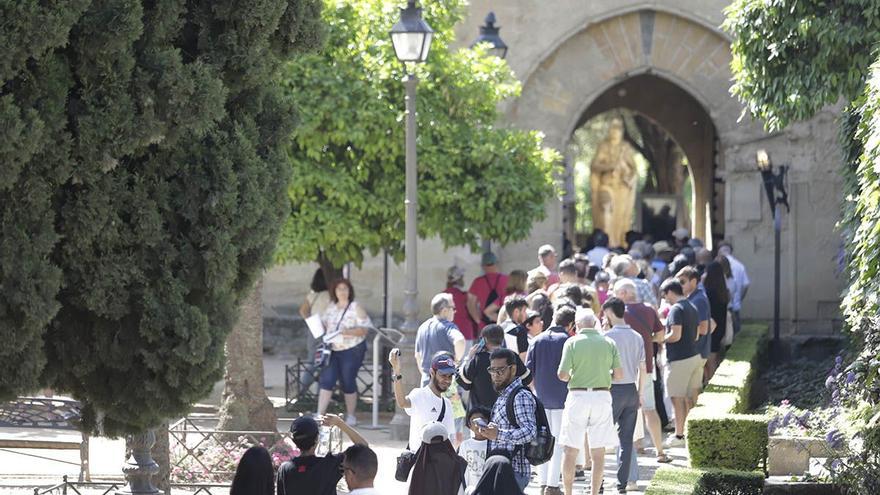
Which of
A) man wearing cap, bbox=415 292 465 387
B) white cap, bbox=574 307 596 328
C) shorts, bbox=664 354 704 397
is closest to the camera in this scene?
white cap, bbox=574 307 596 328

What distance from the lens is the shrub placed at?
510 inches

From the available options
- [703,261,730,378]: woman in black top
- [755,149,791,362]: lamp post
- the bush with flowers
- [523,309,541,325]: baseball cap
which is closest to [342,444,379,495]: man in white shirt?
the bush with flowers

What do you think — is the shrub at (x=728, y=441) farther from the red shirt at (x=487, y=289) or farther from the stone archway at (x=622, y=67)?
the stone archway at (x=622, y=67)

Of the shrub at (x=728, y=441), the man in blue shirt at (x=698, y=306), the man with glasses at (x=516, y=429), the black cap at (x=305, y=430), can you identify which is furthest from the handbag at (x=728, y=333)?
the black cap at (x=305, y=430)

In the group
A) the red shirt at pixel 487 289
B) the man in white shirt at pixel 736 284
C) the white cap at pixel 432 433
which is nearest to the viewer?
the white cap at pixel 432 433

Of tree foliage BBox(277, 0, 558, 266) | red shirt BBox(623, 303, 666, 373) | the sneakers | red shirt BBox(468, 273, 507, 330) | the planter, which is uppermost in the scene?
tree foliage BBox(277, 0, 558, 266)

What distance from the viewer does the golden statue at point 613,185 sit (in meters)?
36.6

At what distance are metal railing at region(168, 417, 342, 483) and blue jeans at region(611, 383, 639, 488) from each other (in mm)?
2249

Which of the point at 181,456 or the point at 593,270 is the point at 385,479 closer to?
the point at 181,456

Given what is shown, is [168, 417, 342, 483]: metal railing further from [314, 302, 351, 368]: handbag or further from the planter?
the planter

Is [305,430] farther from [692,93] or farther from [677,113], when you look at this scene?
[677,113]

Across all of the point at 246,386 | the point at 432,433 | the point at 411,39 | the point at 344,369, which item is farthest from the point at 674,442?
the point at 432,433

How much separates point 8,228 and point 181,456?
5.73 meters

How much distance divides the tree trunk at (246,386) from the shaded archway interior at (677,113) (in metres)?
17.2
